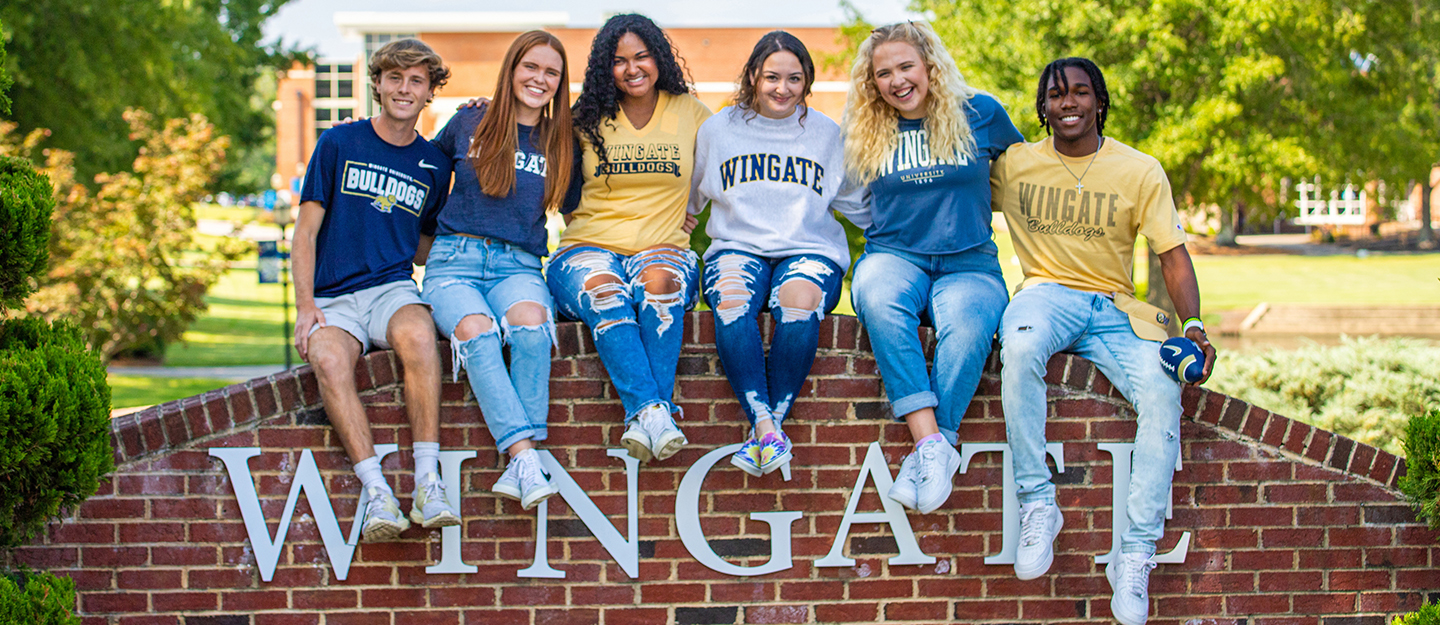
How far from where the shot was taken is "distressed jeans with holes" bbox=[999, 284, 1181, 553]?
371 centimetres

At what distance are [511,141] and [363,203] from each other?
0.59 m

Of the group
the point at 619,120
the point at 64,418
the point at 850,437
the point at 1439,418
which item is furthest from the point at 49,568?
the point at 1439,418

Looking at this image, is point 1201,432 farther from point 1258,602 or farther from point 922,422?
point 922,422

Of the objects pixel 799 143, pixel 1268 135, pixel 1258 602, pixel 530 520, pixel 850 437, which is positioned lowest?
pixel 1258 602

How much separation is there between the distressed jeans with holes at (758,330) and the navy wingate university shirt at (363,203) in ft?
3.81

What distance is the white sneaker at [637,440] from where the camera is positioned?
3543 millimetres

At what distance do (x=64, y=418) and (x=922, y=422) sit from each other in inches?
109

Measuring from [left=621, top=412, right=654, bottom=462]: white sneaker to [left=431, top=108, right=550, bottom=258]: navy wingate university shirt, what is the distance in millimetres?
861

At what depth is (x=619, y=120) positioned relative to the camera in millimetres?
4105

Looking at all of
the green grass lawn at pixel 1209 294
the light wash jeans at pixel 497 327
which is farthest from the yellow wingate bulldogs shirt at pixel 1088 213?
the green grass lawn at pixel 1209 294

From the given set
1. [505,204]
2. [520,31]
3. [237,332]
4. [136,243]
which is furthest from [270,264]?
[520,31]

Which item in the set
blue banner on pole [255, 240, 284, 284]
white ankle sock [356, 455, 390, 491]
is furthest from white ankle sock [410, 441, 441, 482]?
blue banner on pole [255, 240, 284, 284]

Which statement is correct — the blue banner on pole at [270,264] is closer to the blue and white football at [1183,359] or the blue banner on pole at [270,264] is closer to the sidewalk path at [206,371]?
the sidewalk path at [206,371]

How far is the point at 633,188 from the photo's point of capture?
4.04 m
